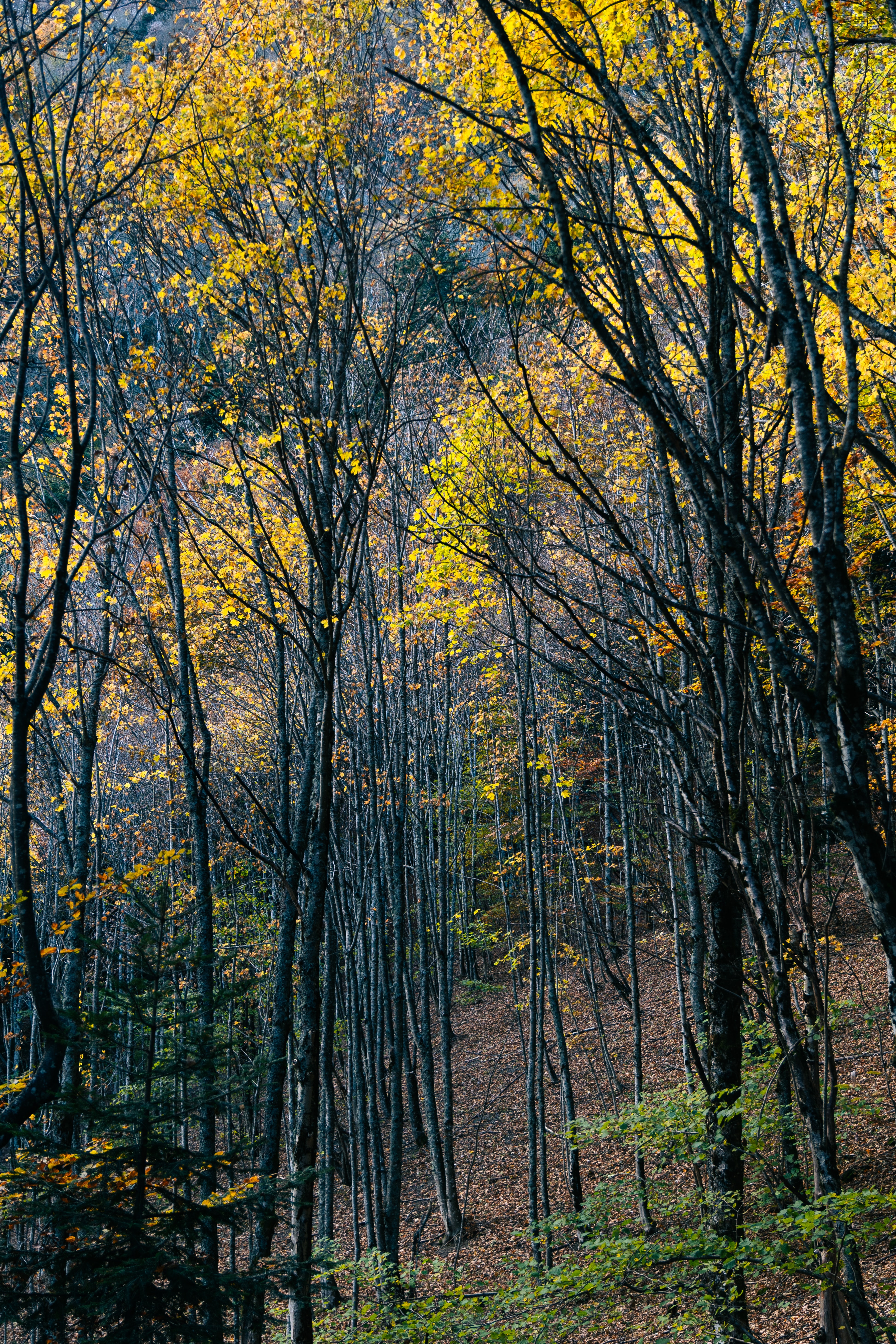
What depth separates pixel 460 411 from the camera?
31.9ft

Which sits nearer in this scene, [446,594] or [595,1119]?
[595,1119]

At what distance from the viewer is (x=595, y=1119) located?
798cm

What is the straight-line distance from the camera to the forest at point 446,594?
2039 millimetres

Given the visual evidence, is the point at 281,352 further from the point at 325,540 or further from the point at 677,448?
the point at 677,448

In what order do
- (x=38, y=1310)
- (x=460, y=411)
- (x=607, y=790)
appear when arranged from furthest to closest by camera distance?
(x=607, y=790), (x=460, y=411), (x=38, y=1310)

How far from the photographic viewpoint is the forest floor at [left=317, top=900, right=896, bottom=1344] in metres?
6.40

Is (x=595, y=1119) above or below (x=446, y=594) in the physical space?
below

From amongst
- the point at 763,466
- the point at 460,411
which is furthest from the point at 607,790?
the point at 763,466

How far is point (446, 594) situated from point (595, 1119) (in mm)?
5913

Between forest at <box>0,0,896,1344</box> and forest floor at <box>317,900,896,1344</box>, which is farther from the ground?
forest at <box>0,0,896,1344</box>

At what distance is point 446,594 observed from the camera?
10.5m

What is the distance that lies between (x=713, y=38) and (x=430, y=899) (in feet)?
43.7

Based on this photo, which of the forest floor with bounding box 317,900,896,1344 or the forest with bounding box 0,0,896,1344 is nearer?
the forest with bounding box 0,0,896,1344

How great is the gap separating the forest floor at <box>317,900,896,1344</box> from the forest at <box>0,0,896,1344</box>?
11 cm
